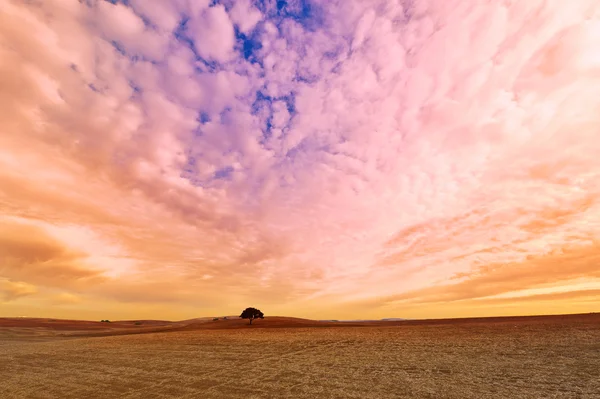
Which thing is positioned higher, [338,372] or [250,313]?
[250,313]

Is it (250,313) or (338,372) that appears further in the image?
(250,313)

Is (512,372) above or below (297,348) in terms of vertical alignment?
below

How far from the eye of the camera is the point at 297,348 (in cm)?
2962

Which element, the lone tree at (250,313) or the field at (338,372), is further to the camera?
the lone tree at (250,313)

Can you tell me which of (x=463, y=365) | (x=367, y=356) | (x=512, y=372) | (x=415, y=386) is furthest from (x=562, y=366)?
(x=367, y=356)

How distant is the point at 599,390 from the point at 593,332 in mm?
22320

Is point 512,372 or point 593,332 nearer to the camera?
point 512,372

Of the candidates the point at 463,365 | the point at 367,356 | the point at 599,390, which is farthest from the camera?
the point at 367,356

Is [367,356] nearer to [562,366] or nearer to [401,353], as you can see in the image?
[401,353]

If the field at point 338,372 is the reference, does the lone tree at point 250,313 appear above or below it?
above

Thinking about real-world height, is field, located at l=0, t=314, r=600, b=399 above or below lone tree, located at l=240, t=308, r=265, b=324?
below

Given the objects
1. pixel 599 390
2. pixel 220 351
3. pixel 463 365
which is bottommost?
pixel 599 390

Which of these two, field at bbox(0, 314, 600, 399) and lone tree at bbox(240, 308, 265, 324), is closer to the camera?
field at bbox(0, 314, 600, 399)

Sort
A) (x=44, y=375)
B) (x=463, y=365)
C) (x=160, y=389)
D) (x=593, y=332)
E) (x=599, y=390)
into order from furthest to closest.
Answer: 1. (x=593, y=332)
2. (x=44, y=375)
3. (x=463, y=365)
4. (x=160, y=389)
5. (x=599, y=390)
